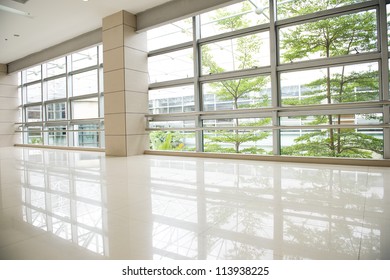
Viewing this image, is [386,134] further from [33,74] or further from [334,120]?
[33,74]

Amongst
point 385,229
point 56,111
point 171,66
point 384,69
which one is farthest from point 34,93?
point 385,229

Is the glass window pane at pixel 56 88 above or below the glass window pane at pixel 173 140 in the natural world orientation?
above

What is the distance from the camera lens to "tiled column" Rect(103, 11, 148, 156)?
661 centimetres

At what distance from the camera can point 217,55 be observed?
244 inches

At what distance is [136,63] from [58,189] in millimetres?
4667

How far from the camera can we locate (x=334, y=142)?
4.89 meters

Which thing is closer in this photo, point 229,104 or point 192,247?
point 192,247

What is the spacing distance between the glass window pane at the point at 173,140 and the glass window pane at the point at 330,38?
279 centimetres

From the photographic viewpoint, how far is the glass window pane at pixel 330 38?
455 cm

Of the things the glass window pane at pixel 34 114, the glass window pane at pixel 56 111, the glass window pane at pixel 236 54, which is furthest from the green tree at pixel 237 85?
the glass window pane at pixel 34 114

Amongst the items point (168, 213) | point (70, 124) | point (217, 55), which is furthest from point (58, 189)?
point (70, 124)

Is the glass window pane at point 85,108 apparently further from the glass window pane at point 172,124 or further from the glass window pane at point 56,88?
the glass window pane at point 172,124

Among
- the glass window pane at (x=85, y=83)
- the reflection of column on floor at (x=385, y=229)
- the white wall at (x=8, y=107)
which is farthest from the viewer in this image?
the white wall at (x=8, y=107)

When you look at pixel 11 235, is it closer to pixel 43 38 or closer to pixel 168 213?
pixel 168 213
